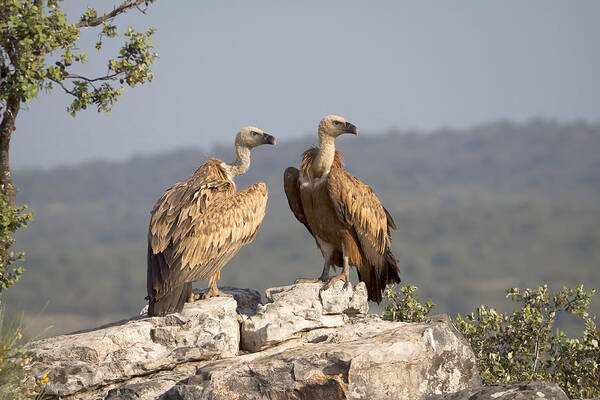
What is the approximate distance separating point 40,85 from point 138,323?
3305 mm

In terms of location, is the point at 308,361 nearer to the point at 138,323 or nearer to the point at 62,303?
the point at 138,323

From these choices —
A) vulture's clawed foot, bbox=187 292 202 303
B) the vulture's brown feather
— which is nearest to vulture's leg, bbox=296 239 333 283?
the vulture's brown feather

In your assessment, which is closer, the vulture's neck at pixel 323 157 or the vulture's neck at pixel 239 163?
the vulture's neck at pixel 323 157

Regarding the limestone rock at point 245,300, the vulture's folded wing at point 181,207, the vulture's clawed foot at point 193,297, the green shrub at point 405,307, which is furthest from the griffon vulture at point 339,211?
the vulture's clawed foot at point 193,297

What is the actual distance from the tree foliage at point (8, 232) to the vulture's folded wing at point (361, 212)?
12.7 ft

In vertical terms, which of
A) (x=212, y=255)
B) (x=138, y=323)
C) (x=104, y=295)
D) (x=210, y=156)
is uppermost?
(x=210, y=156)

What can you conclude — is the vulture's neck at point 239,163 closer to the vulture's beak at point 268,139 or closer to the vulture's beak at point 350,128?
the vulture's beak at point 268,139

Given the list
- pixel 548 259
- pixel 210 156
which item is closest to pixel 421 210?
pixel 548 259

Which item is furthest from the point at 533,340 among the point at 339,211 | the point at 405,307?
the point at 339,211

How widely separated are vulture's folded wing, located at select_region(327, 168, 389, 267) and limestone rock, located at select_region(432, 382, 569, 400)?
3.37 meters

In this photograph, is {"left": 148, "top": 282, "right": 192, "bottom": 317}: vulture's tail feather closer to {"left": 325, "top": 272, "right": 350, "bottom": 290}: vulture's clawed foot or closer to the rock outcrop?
the rock outcrop

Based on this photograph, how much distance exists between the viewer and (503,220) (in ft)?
588

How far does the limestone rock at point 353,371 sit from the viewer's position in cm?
952

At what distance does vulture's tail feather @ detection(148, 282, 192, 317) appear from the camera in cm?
1103
